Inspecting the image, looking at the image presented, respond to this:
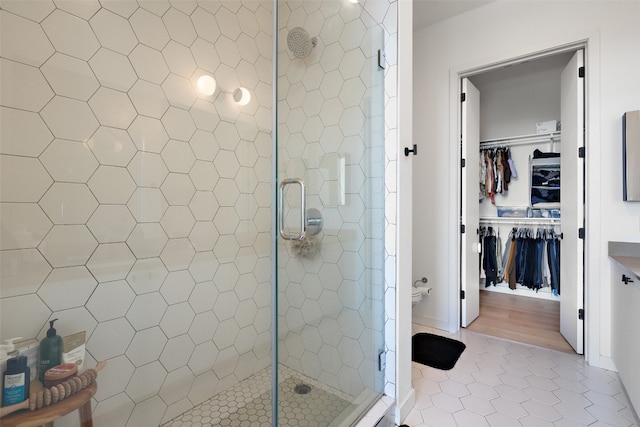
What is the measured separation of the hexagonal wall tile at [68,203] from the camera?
50.3 inches

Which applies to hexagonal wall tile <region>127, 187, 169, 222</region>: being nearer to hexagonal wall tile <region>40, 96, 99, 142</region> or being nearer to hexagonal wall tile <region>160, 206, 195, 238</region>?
hexagonal wall tile <region>160, 206, 195, 238</region>

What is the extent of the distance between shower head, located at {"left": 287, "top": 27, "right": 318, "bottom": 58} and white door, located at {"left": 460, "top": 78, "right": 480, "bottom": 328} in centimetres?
191

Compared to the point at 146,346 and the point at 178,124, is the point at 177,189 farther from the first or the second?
the point at 146,346

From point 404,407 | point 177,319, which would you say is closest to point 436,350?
point 404,407

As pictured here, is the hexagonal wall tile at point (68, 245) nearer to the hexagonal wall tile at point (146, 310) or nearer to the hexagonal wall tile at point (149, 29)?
the hexagonal wall tile at point (146, 310)

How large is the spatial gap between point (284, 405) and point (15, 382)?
3.11ft

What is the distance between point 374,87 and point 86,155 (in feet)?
4.51

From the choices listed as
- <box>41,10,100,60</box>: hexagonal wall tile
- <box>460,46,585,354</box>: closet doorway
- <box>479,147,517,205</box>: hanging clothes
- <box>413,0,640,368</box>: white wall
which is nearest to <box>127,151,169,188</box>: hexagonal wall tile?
<box>41,10,100,60</box>: hexagonal wall tile

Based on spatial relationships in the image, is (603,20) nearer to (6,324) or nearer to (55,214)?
(55,214)

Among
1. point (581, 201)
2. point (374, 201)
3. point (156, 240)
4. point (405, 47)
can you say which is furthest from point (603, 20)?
point (156, 240)

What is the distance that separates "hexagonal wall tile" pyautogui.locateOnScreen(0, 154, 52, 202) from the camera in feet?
3.83

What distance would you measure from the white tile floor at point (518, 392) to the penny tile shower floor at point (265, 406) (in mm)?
515

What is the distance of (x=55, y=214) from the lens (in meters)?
1.29

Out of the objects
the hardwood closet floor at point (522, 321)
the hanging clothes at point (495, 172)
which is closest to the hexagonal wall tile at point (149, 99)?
the hardwood closet floor at point (522, 321)
